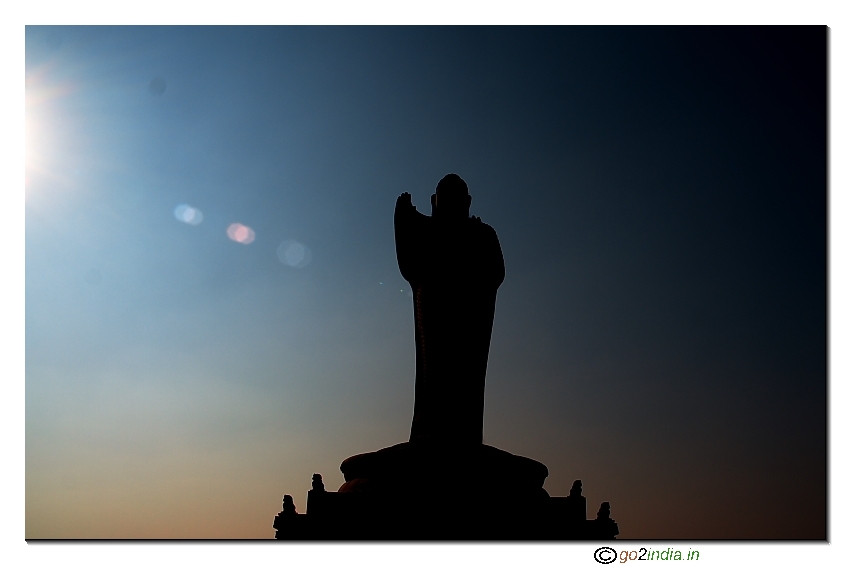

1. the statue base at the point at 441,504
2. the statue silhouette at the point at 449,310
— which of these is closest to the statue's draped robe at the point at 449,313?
the statue silhouette at the point at 449,310

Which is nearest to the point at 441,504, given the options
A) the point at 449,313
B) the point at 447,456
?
the point at 447,456

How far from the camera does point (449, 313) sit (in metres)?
12.4

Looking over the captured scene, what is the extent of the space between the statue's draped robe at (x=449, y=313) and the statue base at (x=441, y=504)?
3.09 ft

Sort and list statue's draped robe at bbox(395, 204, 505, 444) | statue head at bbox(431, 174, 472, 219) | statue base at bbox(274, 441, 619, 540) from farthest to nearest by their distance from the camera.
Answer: statue head at bbox(431, 174, 472, 219) < statue's draped robe at bbox(395, 204, 505, 444) < statue base at bbox(274, 441, 619, 540)

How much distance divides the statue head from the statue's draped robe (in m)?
0.24

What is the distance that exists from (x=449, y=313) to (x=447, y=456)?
2555mm

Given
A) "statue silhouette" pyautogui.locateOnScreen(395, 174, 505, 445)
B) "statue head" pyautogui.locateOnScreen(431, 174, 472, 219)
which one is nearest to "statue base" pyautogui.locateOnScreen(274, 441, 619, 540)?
"statue silhouette" pyautogui.locateOnScreen(395, 174, 505, 445)

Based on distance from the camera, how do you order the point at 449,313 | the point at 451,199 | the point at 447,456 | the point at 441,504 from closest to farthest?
the point at 441,504
the point at 447,456
the point at 449,313
the point at 451,199

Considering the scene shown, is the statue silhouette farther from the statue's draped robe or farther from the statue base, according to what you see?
the statue base

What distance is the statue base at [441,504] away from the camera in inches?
399

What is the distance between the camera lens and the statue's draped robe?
1192 centimetres

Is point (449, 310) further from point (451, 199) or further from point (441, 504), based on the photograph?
point (441, 504)

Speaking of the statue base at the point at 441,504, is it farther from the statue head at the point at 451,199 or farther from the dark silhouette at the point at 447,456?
the statue head at the point at 451,199
